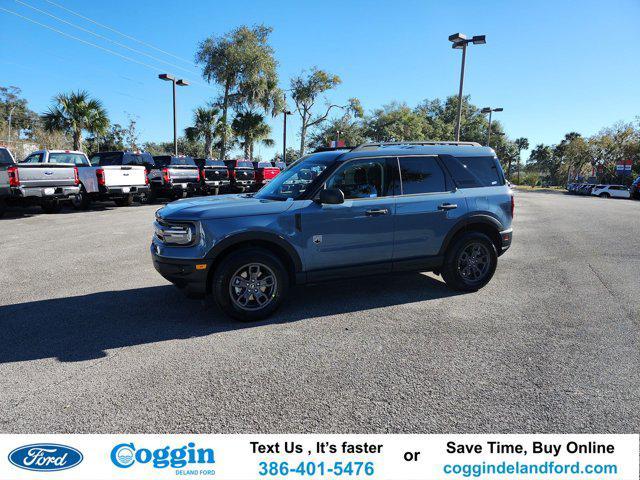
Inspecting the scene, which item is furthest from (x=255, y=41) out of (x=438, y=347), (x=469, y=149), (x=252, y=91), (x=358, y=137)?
(x=438, y=347)

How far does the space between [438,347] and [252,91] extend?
33718 millimetres

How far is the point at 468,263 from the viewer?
19.3ft

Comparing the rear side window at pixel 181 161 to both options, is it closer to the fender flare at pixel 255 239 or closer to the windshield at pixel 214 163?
the windshield at pixel 214 163

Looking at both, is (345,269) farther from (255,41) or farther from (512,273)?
(255,41)

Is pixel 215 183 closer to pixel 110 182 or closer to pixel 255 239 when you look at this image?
pixel 110 182

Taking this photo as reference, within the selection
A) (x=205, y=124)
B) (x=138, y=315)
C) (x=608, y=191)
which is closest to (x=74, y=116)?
(x=205, y=124)

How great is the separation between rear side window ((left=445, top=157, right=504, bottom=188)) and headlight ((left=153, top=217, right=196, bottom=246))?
338 cm

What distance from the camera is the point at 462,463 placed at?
2.48m

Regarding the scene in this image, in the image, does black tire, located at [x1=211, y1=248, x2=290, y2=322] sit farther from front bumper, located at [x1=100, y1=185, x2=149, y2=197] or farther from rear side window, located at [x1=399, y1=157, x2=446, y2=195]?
front bumper, located at [x1=100, y1=185, x2=149, y2=197]

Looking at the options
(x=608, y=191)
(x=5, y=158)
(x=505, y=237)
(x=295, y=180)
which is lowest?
(x=608, y=191)

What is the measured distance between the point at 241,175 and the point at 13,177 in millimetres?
11638

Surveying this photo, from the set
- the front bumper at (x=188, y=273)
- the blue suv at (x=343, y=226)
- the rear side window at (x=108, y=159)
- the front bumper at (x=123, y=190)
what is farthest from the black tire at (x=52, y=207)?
the front bumper at (x=188, y=273)

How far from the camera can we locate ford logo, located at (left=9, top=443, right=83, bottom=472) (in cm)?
245

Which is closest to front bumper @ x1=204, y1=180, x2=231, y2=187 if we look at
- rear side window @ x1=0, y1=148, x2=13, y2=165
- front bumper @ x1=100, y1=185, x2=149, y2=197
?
front bumper @ x1=100, y1=185, x2=149, y2=197
